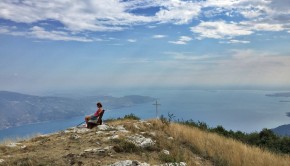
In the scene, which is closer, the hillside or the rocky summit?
the rocky summit

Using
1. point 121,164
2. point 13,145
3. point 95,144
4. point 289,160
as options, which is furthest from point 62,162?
point 289,160

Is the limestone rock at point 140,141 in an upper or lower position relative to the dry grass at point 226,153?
upper

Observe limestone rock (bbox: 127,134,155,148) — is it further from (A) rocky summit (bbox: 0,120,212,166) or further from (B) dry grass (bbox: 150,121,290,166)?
(B) dry grass (bbox: 150,121,290,166)

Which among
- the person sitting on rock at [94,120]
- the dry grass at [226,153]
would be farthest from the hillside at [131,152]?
the person sitting on rock at [94,120]

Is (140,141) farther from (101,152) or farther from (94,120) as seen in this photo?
Answer: (94,120)

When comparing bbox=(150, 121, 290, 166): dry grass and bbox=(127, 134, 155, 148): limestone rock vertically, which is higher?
bbox=(127, 134, 155, 148): limestone rock

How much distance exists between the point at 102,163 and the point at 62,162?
1.23 metres

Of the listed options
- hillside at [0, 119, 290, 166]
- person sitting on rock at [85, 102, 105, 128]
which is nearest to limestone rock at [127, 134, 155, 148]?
hillside at [0, 119, 290, 166]

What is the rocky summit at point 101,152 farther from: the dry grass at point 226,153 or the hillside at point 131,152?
the dry grass at point 226,153

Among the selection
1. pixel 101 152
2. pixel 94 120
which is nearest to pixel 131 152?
pixel 101 152

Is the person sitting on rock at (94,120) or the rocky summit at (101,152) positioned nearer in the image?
the rocky summit at (101,152)

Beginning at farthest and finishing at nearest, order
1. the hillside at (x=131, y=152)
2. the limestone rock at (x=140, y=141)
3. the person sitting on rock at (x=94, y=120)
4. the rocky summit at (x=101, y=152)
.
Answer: the person sitting on rock at (x=94, y=120)
the limestone rock at (x=140, y=141)
the hillside at (x=131, y=152)
the rocky summit at (x=101, y=152)

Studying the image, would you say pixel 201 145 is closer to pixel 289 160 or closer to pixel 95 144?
pixel 289 160

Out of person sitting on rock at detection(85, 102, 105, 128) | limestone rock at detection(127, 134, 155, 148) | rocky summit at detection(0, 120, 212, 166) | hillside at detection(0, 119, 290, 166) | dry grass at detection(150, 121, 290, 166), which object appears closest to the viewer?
rocky summit at detection(0, 120, 212, 166)
